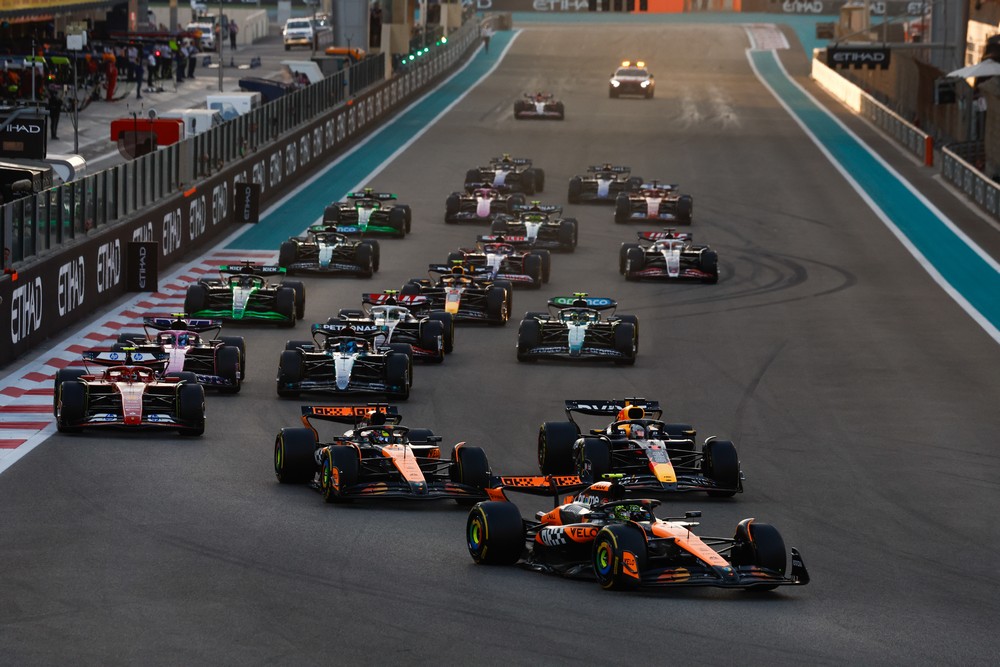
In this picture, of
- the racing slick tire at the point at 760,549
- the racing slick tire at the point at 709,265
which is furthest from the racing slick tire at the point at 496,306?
the racing slick tire at the point at 760,549

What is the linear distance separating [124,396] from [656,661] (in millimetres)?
10734

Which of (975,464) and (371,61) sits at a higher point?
(371,61)

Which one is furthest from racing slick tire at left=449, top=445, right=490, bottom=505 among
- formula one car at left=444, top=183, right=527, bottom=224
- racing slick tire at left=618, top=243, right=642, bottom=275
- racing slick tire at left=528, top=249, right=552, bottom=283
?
formula one car at left=444, top=183, right=527, bottom=224

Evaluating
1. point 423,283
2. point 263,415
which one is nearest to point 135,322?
point 423,283

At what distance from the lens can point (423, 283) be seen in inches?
1325

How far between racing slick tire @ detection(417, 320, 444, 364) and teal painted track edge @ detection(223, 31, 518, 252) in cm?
1408

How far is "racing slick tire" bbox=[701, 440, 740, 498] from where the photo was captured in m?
21.0

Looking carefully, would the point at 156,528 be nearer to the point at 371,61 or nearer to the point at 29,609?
the point at 29,609

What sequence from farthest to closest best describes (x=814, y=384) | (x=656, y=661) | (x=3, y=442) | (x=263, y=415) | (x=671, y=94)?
(x=671, y=94)
(x=814, y=384)
(x=263, y=415)
(x=3, y=442)
(x=656, y=661)

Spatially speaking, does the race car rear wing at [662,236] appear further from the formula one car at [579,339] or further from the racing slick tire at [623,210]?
the formula one car at [579,339]

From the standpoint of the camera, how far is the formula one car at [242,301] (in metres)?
32.1

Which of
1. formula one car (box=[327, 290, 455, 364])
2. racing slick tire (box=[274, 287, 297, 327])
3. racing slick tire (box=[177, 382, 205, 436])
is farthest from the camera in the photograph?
racing slick tire (box=[274, 287, 297, 327])

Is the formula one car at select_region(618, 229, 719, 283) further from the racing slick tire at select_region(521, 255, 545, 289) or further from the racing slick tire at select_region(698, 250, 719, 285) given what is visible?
the racing slick tire at select_region(521, 255, 545, 289)

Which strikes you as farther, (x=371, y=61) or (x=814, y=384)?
(x=371, y=61)
